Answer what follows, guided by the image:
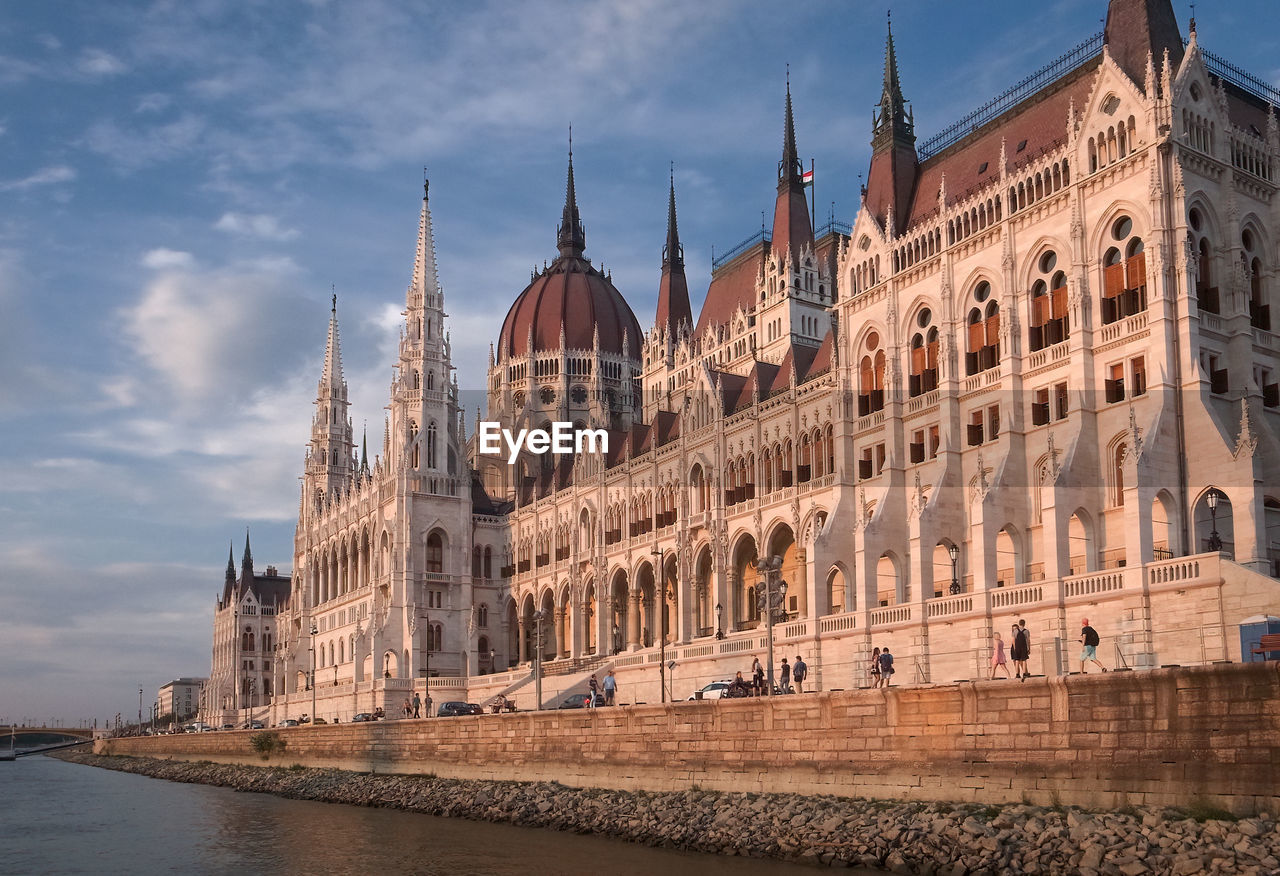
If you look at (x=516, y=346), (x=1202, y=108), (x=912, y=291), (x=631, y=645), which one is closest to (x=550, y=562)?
(x=631, y=645)

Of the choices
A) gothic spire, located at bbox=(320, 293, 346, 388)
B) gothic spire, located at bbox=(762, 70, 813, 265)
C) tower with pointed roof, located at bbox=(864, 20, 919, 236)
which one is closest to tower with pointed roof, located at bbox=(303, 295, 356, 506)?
gothic spire, located at bbox=(320, 293, 346, 388)

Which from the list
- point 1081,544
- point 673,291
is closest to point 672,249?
point 673,291

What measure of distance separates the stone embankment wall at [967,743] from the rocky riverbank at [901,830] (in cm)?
63

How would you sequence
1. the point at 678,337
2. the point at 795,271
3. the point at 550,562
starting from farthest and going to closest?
the point at 678,337 → the point at 550,562 → the point at 795,271

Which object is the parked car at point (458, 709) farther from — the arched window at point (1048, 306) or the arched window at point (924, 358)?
the arched window at point (1048, 306)

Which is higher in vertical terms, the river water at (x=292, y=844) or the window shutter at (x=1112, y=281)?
the window shutter at (x=1112, y=281)

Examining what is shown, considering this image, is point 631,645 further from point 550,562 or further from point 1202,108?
point 1202,108

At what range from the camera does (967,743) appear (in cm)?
3388

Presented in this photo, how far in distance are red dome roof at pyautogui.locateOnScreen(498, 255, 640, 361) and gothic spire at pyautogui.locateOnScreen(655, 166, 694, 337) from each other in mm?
14319

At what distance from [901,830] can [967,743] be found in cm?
307

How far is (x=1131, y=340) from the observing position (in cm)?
4806

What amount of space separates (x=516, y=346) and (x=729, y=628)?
A: 57152mm

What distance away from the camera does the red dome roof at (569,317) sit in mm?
122375

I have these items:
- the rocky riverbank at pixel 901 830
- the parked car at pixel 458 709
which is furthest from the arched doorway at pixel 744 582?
the rocky riverbank at pixel 901 830
